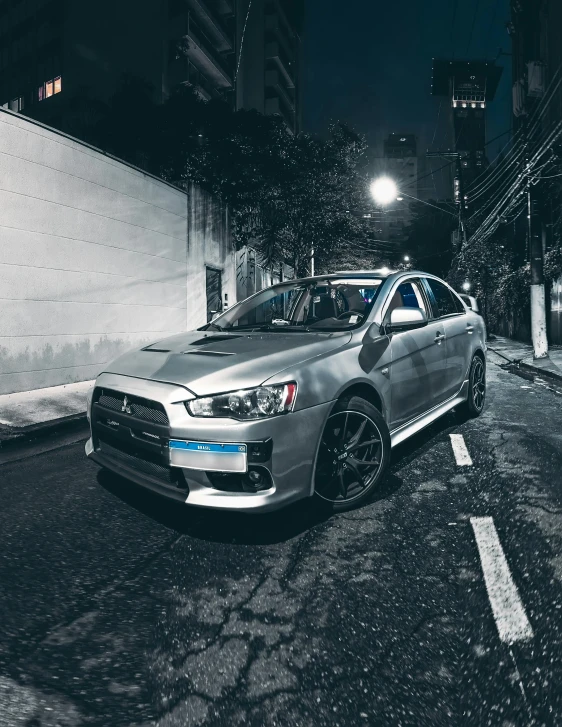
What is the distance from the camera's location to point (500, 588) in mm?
2852

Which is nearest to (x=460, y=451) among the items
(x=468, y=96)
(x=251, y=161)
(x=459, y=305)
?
(x=459, y=305)

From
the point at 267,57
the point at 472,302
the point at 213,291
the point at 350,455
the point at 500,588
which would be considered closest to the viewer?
the point at 500,588

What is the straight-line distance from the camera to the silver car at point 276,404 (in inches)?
128

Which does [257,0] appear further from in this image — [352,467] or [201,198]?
[352,467]

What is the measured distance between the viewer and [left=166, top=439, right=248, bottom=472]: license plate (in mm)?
3201

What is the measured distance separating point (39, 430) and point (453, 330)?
483 centimetres

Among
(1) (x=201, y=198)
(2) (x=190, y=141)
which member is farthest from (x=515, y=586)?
(2) (x=190, y=141)

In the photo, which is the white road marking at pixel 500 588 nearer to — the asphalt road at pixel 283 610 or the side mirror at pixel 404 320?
the asphalt road at pixel 283 610

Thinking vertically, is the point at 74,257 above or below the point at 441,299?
above

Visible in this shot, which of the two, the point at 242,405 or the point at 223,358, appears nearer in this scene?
the point at 242,405

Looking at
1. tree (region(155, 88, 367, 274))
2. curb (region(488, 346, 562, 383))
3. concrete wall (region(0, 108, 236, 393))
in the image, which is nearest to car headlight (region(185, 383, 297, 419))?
concrete wall (region(0, 108, 236, 393))

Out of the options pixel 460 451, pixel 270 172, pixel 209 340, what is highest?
pixel 270 172

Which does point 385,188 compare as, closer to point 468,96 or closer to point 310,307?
point 310,307

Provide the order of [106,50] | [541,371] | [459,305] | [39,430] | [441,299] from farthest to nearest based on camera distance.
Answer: [106,50]
[541,371]
[39,430]
[459,305]
[441,299]
